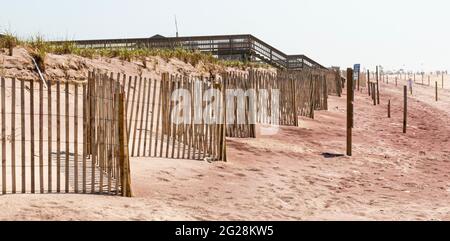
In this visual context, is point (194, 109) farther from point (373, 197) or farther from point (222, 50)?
point (222, 50)

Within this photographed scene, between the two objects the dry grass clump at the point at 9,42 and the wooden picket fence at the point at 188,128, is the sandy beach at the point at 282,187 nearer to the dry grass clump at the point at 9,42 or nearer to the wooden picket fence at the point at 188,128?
the wooden picket fence at the point at 188,128

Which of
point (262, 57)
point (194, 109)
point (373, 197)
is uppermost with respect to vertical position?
point (262, 57)

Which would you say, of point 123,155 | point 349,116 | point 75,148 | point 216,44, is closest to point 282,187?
point 123,155

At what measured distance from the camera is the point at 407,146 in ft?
45.5

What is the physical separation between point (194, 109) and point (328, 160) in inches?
128

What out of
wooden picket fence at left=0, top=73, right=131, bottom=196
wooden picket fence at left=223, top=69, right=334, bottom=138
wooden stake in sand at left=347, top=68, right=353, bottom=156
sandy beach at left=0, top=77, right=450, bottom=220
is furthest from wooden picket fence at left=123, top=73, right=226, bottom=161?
wooden stake in sand at left=347, top=68, right=353, bottom=156

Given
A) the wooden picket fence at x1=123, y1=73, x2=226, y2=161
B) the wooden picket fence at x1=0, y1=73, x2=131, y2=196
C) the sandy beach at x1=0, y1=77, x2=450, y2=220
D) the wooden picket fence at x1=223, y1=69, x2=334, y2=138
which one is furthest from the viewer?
the wooden picket fence at x1=223, y1=69, x2=334, y2=138

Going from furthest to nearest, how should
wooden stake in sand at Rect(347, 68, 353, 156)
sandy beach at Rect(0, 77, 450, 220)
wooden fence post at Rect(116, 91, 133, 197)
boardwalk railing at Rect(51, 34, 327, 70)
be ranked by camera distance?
1. boardwalk railing at Rect(51, 34, 327, 70)
2. wooden stake in sand at Rect(347, 68, 353, 156)
3. wooden fence post at Rect(116, 91, 133, 197)
4. sandy beach at Rect(0, 77, 450, 220)

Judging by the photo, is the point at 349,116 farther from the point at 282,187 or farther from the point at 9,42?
the point at 9,42

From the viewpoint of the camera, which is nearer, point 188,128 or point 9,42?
point 188,128

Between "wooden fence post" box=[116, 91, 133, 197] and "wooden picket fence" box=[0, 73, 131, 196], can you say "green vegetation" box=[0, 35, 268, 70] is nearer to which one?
"wooden picket fence" box=[0, 73, 131, 196]

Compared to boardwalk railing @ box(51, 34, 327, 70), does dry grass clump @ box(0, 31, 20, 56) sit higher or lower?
lower
